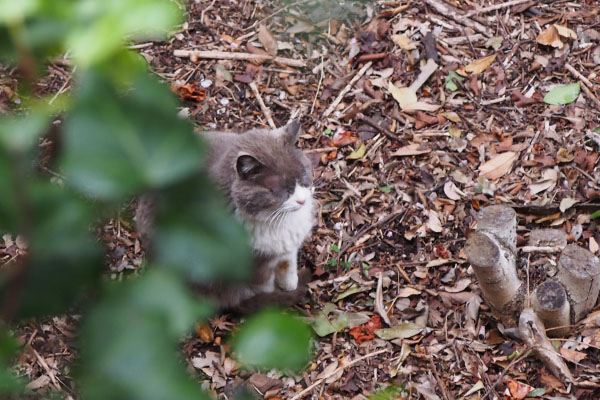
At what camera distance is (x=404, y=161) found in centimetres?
437

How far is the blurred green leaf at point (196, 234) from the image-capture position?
69 centimetres

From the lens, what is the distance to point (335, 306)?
3.89 m

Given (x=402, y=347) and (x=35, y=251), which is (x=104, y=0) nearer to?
(x=35, y=251)

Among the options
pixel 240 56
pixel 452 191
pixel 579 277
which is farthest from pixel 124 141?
pixel 240 56

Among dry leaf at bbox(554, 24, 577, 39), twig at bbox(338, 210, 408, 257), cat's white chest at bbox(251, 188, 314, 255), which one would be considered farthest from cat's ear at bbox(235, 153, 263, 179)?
dry leaf at bbox(554, 24, 577, 39)

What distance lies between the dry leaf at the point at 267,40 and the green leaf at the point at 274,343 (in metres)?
4.33

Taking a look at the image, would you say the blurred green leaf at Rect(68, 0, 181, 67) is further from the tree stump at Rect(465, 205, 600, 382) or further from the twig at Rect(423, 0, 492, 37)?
the twig at Rect(423, 0, 492, 37)

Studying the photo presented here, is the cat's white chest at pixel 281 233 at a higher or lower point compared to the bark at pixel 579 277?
lower

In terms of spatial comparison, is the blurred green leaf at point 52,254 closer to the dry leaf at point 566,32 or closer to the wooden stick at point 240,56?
the wooden stick at point 240,56

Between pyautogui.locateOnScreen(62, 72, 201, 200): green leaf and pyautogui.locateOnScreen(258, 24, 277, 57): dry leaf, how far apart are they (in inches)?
171

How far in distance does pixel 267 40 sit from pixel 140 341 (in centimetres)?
449

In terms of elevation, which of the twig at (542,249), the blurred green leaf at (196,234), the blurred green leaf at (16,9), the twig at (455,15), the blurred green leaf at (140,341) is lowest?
the twig at (542,249)

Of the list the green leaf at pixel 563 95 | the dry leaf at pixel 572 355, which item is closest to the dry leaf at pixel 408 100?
the green leaf at pixel 563 95

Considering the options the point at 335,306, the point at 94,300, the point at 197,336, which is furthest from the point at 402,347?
the point at 94,300
